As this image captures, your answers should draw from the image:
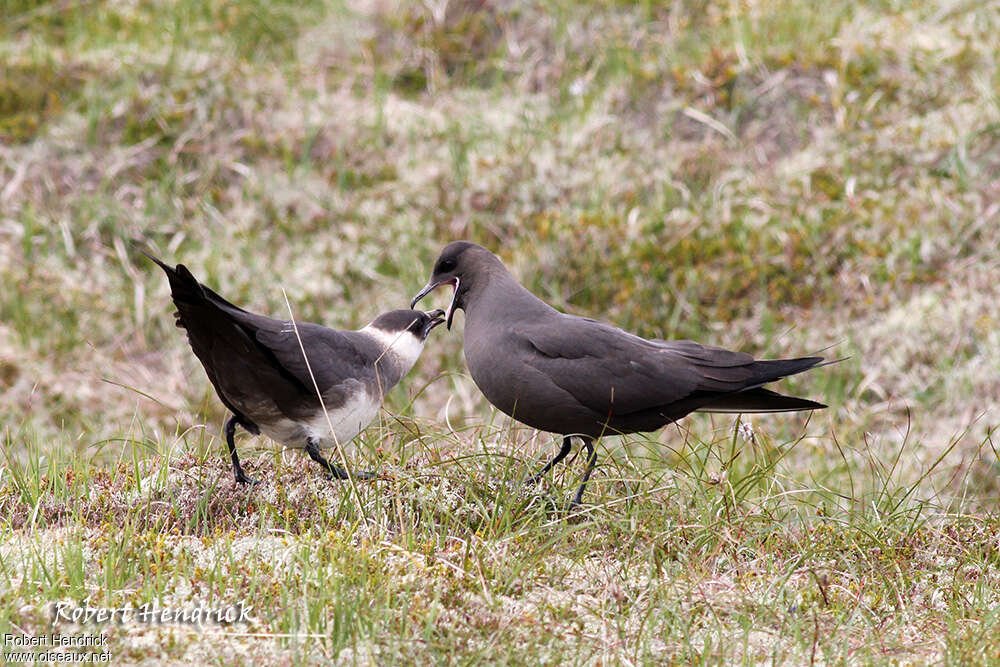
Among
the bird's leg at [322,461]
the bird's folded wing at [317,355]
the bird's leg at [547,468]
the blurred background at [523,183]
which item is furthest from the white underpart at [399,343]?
the blurred background at [523,183]

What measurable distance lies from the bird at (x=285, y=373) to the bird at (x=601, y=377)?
1.58 ft

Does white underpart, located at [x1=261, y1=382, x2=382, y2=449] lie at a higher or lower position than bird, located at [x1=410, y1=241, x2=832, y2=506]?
lower

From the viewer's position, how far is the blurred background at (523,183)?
6.99m

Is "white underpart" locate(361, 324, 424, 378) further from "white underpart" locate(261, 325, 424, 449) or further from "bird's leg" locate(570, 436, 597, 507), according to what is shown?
"bird's leg" locate(570, 436, 597, 507)

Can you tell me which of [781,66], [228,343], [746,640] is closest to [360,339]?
[228,343]

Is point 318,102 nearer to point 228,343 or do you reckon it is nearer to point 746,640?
point 228,343

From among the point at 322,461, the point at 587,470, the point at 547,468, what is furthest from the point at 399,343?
the point at 587,470

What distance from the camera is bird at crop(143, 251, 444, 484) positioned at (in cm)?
381

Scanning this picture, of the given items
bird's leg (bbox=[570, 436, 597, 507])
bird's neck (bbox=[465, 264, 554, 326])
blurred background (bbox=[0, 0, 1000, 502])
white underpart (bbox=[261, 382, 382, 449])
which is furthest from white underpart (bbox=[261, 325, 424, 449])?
blurred background (bbox=[0, 0, 1000, 502])

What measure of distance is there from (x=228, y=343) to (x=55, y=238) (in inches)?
182

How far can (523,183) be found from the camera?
312 inches

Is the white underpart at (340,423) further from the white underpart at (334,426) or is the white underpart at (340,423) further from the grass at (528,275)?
the grass at (528,275)

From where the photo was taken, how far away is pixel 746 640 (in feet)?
10.2

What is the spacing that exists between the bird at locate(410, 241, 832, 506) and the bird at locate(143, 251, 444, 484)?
480 mm
